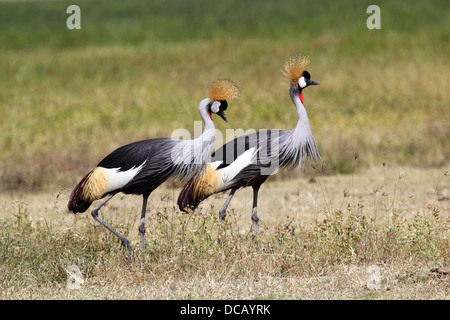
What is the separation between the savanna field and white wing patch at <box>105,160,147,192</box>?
0.41 metres

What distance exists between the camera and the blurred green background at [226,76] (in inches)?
505

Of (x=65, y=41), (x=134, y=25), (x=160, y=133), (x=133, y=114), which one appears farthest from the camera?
(x=134, y=25)

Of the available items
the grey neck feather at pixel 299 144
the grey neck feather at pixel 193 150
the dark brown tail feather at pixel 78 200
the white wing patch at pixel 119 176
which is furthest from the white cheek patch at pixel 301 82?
the dark brown tail feather at pixel 78 200

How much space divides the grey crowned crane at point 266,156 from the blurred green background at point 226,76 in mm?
391

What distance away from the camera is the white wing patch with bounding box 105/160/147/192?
21.3ft

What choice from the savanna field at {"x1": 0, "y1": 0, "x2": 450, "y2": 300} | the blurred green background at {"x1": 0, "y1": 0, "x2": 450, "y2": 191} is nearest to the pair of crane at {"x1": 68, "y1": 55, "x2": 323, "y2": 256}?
the savanna field at {"x1": 0, "y1": 0, "x2": 450, "y2": 300}

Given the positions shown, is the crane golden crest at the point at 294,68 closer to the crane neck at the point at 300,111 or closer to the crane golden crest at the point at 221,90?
the crane neck at the point at 300,111

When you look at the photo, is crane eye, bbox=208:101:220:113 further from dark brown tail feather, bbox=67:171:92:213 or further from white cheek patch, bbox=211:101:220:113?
dark brown tail feather, bbox=67:171:92:213

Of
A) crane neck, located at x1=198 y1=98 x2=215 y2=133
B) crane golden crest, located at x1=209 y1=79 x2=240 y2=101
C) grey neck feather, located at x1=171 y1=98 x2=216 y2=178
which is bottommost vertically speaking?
grey neck feather, located at x1=171 y1=98 x2=216 y2=178

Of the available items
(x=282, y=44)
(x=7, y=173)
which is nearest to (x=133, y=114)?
(x=7, y=173)

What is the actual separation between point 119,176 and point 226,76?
13057 millimetres

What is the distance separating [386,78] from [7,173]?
36.1 ft
